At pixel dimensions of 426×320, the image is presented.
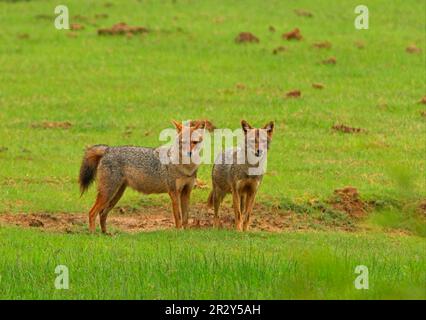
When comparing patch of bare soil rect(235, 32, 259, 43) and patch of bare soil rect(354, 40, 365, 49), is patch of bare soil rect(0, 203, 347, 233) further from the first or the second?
patch of bare soil rect(354, 40, 365, 49)

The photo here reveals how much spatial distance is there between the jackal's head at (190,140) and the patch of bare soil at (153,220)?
105cm

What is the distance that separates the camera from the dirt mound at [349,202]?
Answer: 18625mm

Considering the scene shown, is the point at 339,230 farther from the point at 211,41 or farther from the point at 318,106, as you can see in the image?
the point at 211,41

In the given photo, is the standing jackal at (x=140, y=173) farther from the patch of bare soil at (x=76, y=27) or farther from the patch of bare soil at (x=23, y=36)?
the patch of bare soil at (x=76, y=27)

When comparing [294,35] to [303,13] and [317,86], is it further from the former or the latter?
[317,86]

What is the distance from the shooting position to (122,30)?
31.6 metres

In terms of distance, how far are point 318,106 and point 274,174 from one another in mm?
5447

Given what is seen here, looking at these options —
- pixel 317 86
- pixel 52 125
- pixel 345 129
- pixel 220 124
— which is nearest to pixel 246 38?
pixel 317 86

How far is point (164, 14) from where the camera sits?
33.8 m

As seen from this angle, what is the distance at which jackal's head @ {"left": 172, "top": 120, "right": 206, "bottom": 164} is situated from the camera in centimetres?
1633

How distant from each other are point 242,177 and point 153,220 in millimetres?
2103

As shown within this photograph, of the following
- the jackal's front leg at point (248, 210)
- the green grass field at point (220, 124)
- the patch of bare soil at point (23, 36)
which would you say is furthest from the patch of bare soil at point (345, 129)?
the patch of bare soil at point (23, 36)

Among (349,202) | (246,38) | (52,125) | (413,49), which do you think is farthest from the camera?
(246,38)
